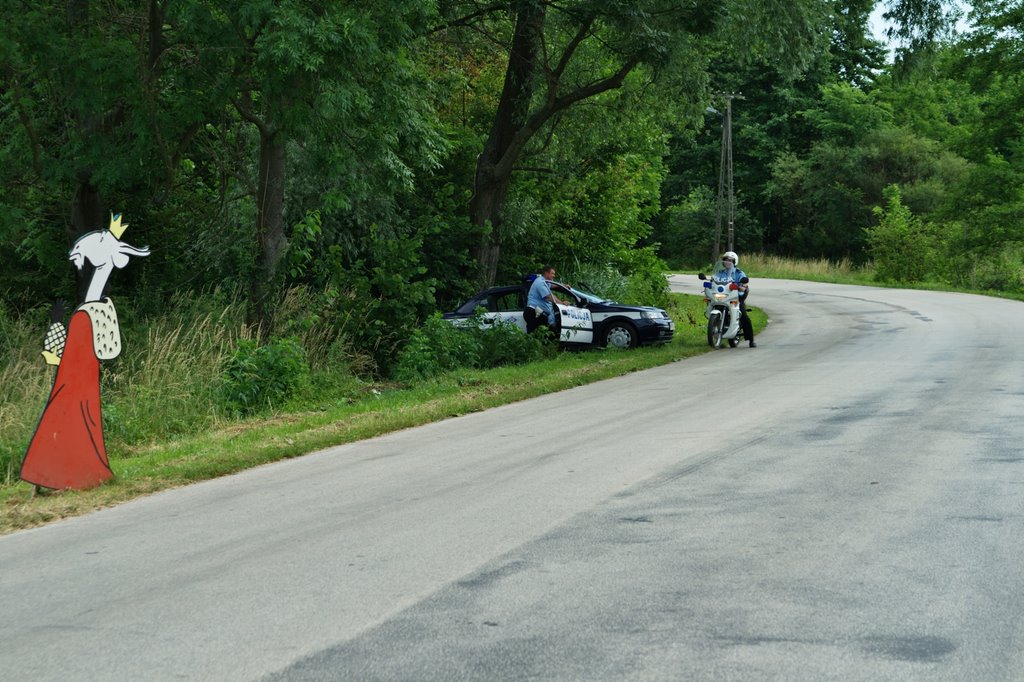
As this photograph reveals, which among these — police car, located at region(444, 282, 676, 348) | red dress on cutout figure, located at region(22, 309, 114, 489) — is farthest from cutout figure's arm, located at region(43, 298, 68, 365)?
police car, located at region(444, 282, 676, 348)

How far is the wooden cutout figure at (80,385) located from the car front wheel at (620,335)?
559 inches

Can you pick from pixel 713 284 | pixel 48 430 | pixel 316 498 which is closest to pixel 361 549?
pixel 316 498

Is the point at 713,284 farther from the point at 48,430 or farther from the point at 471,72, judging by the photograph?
the point at 48,430

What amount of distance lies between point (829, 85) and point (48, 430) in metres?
68.1

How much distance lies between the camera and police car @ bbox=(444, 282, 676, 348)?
74.0 feet

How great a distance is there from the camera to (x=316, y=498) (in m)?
8.75

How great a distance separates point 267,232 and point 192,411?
5.30 meters

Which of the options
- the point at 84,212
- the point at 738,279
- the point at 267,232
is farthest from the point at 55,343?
the point at 738,279

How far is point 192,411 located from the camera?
1355cm

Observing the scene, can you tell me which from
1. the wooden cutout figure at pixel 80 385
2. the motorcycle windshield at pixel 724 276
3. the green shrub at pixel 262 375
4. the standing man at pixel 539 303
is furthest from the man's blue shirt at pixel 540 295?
the wooden cutout figure at pixel 80 385

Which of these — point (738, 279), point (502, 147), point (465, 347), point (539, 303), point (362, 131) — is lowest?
point (465, 347)

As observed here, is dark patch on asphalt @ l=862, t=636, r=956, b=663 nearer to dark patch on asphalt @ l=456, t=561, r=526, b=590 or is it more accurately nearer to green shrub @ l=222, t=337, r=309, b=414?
dark patch on asphalt @ l=456, t=561, r=526, b=590

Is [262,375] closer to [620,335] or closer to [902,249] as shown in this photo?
[620,335]

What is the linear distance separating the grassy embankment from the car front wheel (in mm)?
2842
